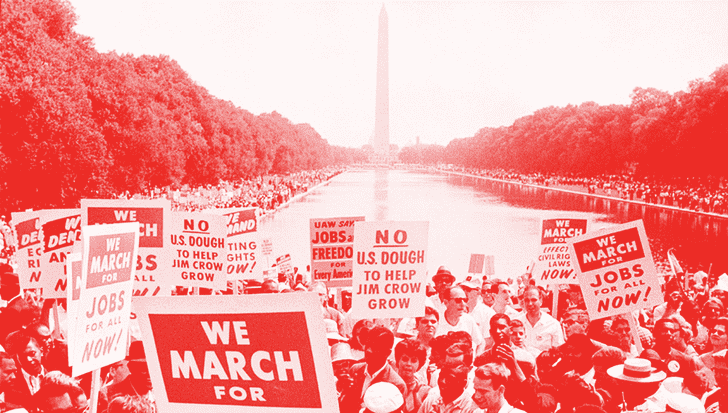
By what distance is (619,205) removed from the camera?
66938 mm

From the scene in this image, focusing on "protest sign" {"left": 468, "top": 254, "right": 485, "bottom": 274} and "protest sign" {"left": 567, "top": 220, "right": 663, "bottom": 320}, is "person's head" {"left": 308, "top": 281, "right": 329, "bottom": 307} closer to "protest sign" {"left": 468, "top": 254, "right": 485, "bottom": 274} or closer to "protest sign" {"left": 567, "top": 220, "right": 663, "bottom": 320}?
"protest sign" {"left": 567, "top": 220, "right": 663, "bottom": 320}

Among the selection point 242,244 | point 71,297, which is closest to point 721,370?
point 71,297

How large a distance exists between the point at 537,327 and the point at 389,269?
1740 millimetres

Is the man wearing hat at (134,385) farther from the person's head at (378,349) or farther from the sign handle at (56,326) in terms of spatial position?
the sign handle at (56,326)

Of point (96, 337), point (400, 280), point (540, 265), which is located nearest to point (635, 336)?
point (400, 280)

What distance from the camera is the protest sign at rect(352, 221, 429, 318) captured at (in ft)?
32.2

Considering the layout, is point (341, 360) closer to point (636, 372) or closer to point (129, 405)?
point (129, 405)

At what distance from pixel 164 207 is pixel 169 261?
91 centimetres

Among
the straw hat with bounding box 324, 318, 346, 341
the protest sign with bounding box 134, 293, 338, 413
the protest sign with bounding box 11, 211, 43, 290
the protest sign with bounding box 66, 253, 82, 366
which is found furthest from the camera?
the protest sign with bounding box 11, 211, 43, 290

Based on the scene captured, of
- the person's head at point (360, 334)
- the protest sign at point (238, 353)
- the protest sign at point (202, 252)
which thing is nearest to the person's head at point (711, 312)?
the person's head at point (360, 334)

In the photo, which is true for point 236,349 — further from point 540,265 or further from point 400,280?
point 540,265

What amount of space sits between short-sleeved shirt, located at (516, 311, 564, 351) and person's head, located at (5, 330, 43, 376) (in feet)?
15.1

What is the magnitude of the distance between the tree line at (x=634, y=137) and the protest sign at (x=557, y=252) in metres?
47.3

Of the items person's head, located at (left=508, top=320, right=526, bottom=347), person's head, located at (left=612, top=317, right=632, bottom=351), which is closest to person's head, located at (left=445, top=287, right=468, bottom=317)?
person's head, located at (left=508, top=320, right=526, bottom=347)
